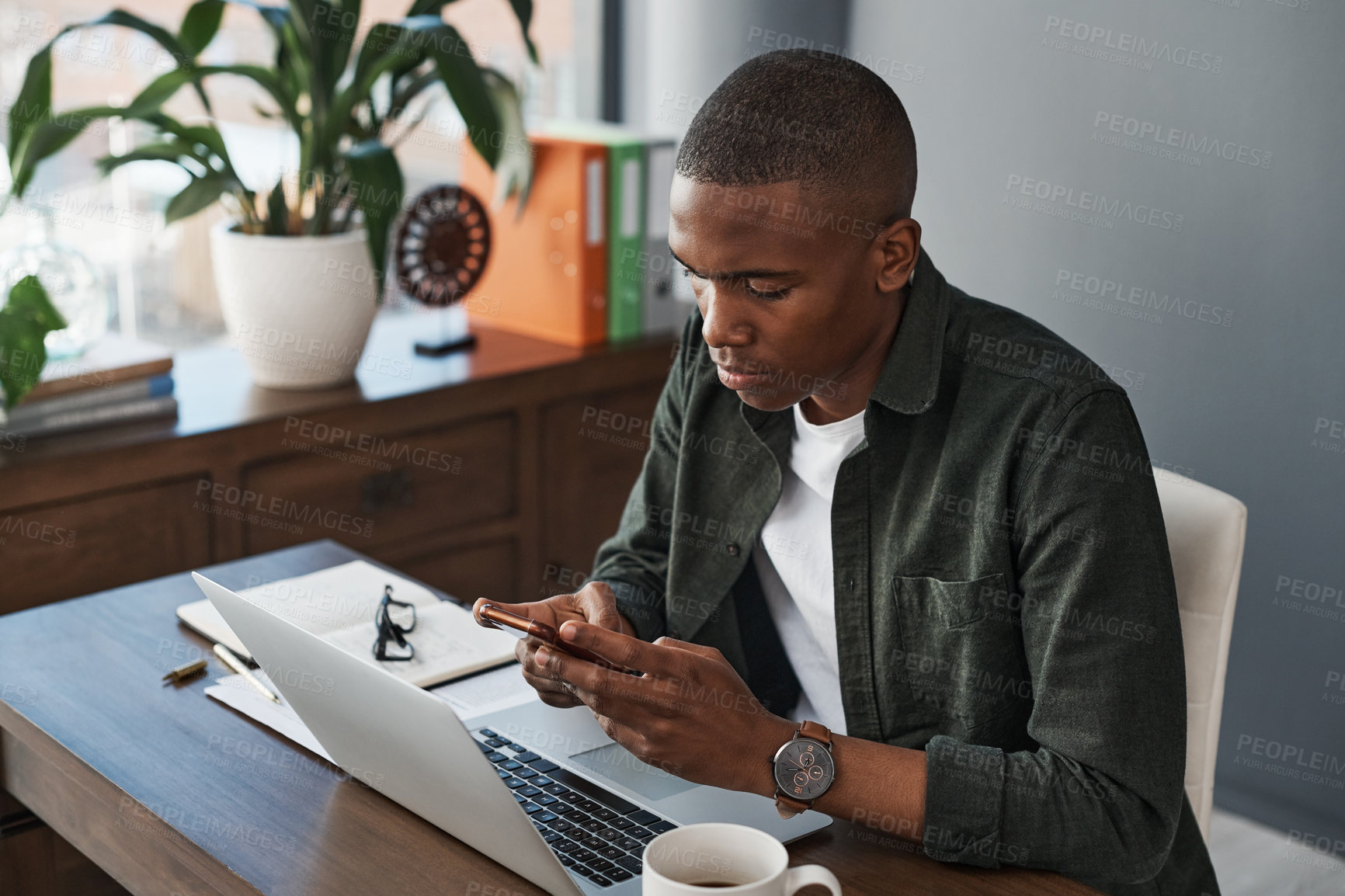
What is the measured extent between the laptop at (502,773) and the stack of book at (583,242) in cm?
171

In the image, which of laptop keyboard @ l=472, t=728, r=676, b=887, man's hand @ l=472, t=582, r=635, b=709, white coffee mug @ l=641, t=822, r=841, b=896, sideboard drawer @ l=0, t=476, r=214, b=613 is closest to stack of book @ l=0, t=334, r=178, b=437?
sideboard drawer @ l=0, t=476, r=214, b=613

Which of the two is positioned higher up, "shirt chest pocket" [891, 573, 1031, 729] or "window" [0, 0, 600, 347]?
"window" [0, 0, 600, 347]

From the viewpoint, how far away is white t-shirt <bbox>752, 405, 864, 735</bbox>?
5.02 feet

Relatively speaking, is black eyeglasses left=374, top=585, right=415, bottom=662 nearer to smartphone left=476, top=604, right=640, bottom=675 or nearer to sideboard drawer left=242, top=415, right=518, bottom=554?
smartphone left=476, top=604, right=640, bottom=675

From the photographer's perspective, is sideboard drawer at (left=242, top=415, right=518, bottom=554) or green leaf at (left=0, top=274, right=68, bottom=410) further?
sideboard drawer at (left=242, top=415, right=518, bottom=554)

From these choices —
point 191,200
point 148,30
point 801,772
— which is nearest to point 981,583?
point 801,772

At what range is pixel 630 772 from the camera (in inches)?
52.8

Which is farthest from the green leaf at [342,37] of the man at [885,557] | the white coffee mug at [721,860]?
the white coffee mug at [721,860]

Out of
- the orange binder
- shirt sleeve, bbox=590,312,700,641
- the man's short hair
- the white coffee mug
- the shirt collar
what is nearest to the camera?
the white coffee mug

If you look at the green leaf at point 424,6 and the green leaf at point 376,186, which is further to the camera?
the green leaf at point 424,6

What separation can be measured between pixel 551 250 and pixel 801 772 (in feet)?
6.63

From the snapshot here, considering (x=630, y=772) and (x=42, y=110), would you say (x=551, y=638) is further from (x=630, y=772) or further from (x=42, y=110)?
(x=42, y=110)

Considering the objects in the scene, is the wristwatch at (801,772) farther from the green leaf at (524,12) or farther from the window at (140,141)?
the green leaf at (524,12)

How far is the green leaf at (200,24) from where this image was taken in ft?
8.32
